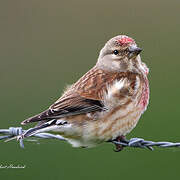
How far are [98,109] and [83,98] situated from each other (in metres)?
0.17

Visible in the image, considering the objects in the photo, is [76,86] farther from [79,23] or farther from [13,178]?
[79,23]

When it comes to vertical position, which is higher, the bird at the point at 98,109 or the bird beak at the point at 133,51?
the bird beak at the point at 133,51

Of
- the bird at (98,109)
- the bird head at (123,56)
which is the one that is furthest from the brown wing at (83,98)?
the bird head at (123,56)

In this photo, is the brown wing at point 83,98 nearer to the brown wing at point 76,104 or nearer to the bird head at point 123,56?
the brown wing at point 76,104

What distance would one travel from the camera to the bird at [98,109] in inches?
253

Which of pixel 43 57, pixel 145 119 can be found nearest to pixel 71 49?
pixel 43 57

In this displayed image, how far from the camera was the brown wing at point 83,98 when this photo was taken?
635 centimetres

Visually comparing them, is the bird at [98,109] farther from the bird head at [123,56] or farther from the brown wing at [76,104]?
the bird head at [123,56]

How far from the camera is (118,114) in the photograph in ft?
21.6

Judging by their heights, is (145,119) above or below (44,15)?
below

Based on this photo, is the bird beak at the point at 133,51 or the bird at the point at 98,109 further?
the bird beak at the point at 133,51

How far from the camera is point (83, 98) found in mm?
6551

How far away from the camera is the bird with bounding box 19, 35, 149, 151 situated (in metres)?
6.43

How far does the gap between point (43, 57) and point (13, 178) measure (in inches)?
112
